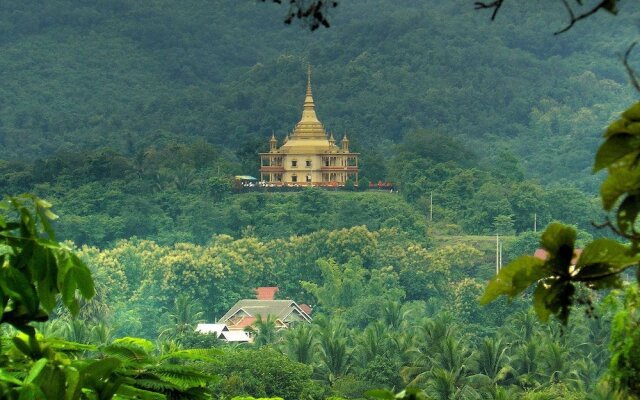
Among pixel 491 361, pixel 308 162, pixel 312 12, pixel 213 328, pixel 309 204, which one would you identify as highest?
pixel 308 162

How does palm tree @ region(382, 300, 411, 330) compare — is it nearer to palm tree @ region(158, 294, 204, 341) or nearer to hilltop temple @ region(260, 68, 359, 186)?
palm tree @ region(158, 294, 204, 341)

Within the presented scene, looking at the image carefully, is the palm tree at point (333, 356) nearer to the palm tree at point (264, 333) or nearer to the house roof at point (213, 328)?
the palm tree at point (264, 333)

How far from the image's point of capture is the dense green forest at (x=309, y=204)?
443 centimetres

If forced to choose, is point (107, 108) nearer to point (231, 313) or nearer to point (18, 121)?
point (18, 121)

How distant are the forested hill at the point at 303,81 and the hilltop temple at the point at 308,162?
2.54m

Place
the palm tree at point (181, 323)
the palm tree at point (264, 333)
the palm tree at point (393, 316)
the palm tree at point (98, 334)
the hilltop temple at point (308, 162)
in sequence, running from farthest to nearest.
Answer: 1. the hilltop temple at point (308, 162)
2. the palm tree at point (393, 316)
3. the palm tree at point (264, 333)
4. the palm tree at point (181, 323)
5. the palm tree at point (98, 334)

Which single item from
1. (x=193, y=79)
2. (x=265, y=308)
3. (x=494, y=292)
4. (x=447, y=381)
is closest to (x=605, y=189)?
(x=494, y=292)

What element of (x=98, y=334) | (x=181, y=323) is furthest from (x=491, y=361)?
(x=181, y=323)

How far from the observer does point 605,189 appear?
2994 millimetres

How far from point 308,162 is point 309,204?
8.89 meters

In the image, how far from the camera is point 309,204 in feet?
277

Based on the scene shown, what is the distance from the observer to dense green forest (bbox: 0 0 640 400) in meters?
4.43

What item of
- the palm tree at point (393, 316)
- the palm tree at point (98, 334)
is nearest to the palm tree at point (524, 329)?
the palm tree at point (393, 316)

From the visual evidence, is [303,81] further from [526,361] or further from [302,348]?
[526,361]
